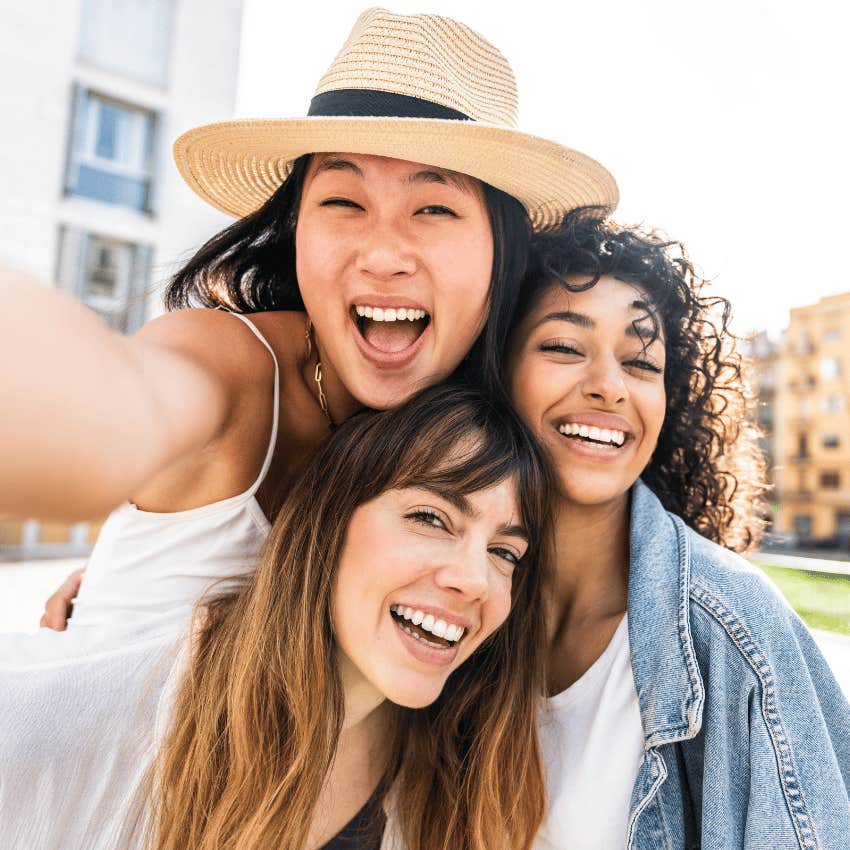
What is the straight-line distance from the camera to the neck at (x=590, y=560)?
242cm

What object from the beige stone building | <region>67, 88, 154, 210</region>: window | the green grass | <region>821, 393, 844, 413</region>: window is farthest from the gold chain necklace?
<region>821, 393, 844, 413</region>: window

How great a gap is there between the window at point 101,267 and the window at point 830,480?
4295 cm

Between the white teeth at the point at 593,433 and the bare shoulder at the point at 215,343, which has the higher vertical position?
the bare shoulder at the point at 215,343

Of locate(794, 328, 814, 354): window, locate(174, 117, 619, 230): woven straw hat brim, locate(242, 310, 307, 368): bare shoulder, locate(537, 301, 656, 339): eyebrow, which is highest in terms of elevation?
locate(794, 328, 814, 354): window

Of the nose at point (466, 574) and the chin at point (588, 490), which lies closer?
the nose at point (466, 574)

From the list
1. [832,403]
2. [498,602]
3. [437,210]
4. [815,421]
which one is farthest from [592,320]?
[832,403]

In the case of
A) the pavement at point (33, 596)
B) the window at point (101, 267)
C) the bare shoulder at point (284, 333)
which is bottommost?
the pavement at point (33, 596)

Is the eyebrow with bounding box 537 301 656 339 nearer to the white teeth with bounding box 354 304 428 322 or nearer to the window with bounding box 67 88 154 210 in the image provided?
the white teeth with bounding box 354 304 428 322

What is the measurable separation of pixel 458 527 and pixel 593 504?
563mm

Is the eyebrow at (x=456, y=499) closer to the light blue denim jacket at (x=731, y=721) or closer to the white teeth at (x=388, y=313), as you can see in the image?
the white teeth at (x=388, y=313)

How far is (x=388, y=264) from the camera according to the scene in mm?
1866

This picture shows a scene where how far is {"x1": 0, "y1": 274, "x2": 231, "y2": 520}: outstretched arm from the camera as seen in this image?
0.79 meters

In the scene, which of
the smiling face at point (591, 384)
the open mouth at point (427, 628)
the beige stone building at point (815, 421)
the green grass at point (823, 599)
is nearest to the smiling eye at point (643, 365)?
the smiling face at point (591, 384)

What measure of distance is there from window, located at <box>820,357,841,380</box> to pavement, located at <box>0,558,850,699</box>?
45.1 meters
